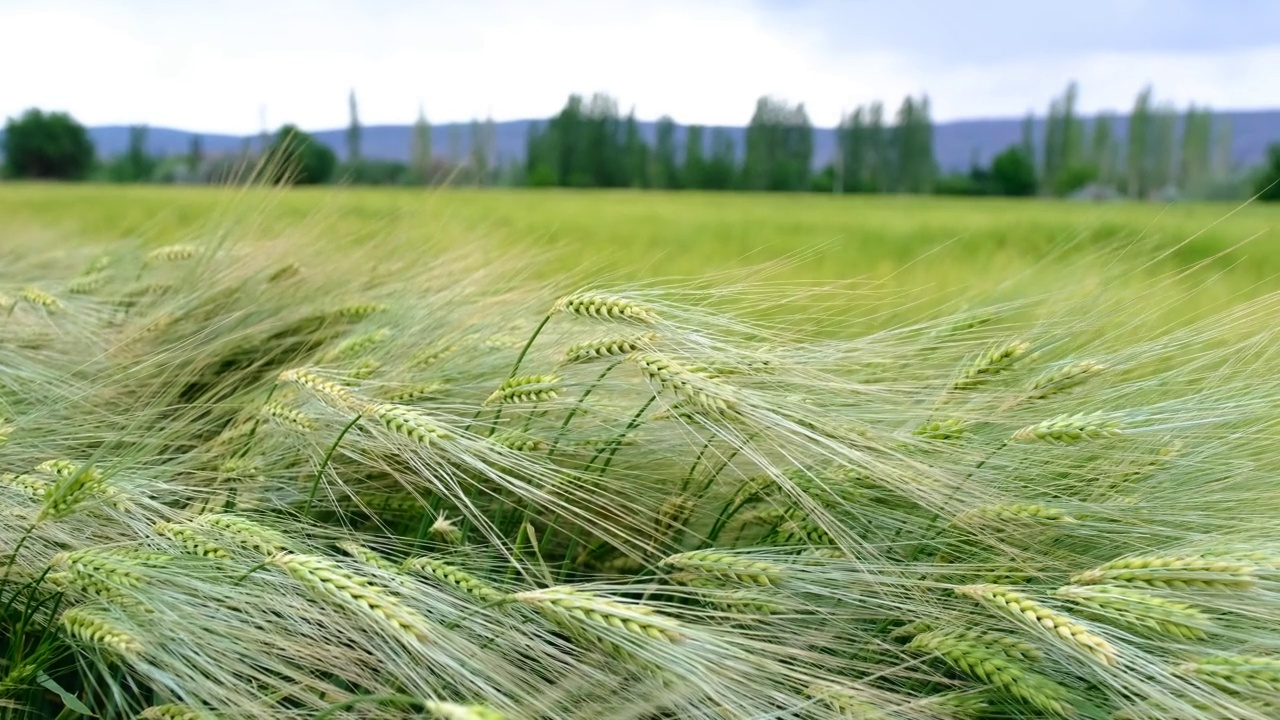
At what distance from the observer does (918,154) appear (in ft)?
61.7

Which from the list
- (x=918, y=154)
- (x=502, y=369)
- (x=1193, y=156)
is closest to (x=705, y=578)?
(x=502, y=369)

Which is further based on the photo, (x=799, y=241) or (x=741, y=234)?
(x=741, y=234)

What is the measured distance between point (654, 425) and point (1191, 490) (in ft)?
1.98

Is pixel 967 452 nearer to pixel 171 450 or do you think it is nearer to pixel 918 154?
pixel 171 450

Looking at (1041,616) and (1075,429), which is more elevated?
(1075,429)

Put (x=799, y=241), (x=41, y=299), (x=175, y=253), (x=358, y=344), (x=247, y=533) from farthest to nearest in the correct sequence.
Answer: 1. (x=799, y=241)
2. (x=175, y=253)
3. (x=41, y=299)
4. (x=358, y=344)
5. (x=247, y=533)

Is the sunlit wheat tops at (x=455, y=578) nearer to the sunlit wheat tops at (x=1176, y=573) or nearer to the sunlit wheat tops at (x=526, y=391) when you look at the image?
the sunlit wheat tops at (x=526, y=391)

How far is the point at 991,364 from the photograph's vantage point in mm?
1036

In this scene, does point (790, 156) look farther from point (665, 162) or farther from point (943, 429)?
point (943, 429)

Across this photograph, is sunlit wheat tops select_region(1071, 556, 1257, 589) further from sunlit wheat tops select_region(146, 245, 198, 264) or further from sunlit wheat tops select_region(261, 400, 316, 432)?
sunlit wheat tops select_region(146, 245, 198, 264)

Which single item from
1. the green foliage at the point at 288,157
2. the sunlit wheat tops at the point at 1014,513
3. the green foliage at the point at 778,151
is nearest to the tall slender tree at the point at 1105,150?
the green foliage at the point at 778,151

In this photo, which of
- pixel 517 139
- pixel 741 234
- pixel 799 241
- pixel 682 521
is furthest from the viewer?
pixel 517 139

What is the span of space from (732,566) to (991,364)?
42 cm

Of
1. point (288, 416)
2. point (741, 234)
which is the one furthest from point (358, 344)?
point (741, 234)
